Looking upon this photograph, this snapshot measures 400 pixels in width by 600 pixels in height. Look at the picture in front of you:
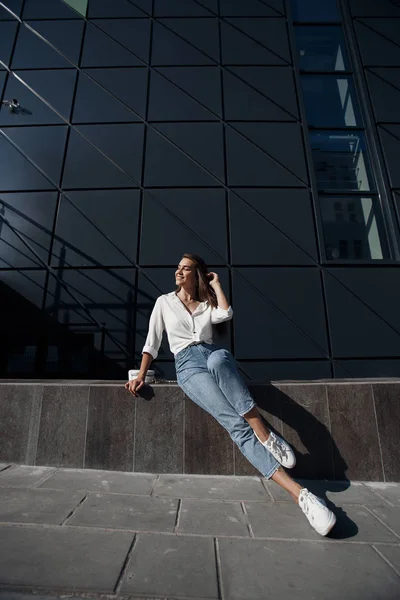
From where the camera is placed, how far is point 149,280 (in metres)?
5.64

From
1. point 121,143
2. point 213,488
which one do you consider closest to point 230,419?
point 213,488

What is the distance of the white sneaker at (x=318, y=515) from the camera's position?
5.63ft

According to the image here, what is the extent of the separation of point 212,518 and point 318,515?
67 centimetres

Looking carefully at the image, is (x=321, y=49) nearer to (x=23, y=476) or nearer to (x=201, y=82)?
(x=201, y=82)

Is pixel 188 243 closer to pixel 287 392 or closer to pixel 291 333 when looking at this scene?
pixel 291 333

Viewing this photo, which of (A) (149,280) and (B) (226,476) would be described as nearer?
(B) (226,476)

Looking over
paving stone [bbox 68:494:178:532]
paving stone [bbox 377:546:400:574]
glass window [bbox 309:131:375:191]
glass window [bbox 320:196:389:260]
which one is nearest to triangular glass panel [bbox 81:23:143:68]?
glass window [bbox 309:131:375:191]

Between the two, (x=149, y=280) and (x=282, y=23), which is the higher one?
(x=282, y=23)

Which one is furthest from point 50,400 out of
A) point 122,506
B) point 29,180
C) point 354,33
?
point 354,33

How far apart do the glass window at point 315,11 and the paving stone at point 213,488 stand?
10114 millimetres

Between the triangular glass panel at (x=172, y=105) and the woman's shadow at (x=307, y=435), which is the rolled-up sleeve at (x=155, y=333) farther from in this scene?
the triangular glass panel at (x=172, y=105)

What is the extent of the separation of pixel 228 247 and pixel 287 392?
3332 millimetres

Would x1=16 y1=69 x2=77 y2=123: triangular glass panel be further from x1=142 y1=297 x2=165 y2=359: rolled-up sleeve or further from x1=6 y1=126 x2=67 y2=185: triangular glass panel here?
x1=142 y1=297 x2=165 y2=359: rolled-up sleeve

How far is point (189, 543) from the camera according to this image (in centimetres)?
163
